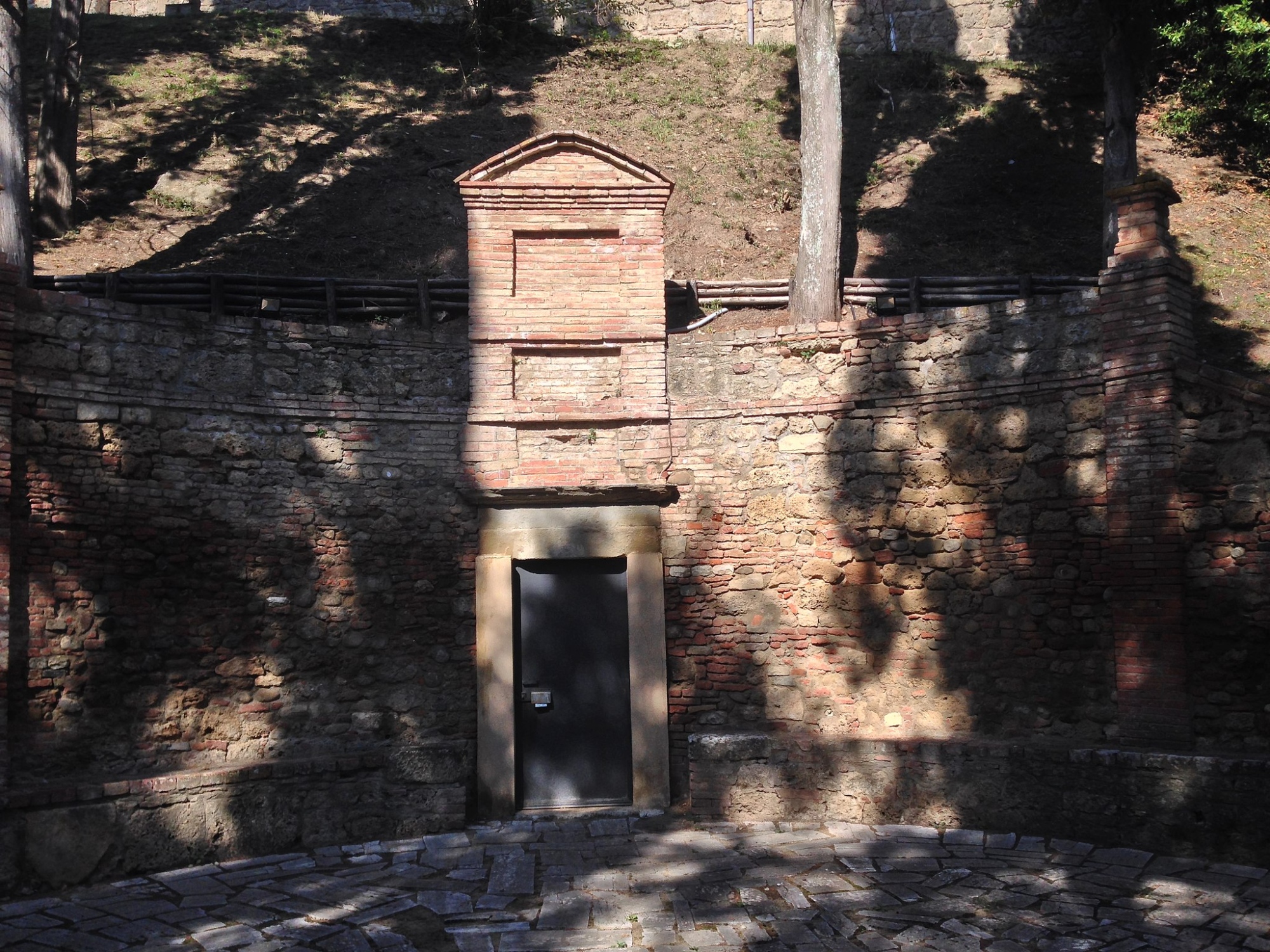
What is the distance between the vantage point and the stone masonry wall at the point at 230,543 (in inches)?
296

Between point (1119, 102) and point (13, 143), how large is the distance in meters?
12.3

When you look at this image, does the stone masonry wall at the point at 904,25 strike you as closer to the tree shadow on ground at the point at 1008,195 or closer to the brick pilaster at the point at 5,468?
the tree shadow on ground at the point at 1008,195

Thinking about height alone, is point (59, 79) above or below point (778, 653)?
above

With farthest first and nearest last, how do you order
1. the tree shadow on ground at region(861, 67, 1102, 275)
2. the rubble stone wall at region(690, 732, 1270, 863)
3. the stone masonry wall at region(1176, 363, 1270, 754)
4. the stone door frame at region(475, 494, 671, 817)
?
the tree shadow on ground at region(861, 67, 1102, 275), the stone door frame at region(475, 494, 671, 817), the stone masonry wall at region(1176, 363, 1270, 754), the rubble stone wall at region(690, 732, 1270, 863)

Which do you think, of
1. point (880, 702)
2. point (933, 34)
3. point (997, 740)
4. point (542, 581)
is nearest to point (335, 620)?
point (542, 581)

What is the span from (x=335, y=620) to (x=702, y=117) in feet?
42.4

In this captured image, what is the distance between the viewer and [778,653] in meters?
8.78

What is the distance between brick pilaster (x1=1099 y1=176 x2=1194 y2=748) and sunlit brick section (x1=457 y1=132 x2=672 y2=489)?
3575 mm

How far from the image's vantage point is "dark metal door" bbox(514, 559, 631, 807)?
8.75 meters

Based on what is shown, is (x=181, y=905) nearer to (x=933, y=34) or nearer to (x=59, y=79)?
(x=59, y=79)

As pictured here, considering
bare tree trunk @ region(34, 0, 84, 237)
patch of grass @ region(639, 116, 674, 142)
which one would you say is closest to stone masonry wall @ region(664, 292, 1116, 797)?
patch of grass @ region(639, 116, 674, 142)

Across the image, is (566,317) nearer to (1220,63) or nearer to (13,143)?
(13,143)

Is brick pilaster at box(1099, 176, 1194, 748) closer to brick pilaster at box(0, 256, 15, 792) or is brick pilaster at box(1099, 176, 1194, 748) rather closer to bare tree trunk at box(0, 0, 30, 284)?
brick pilaster at box(0, 256, 15, 792)

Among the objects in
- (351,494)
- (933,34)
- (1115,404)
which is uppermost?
(933,34)
